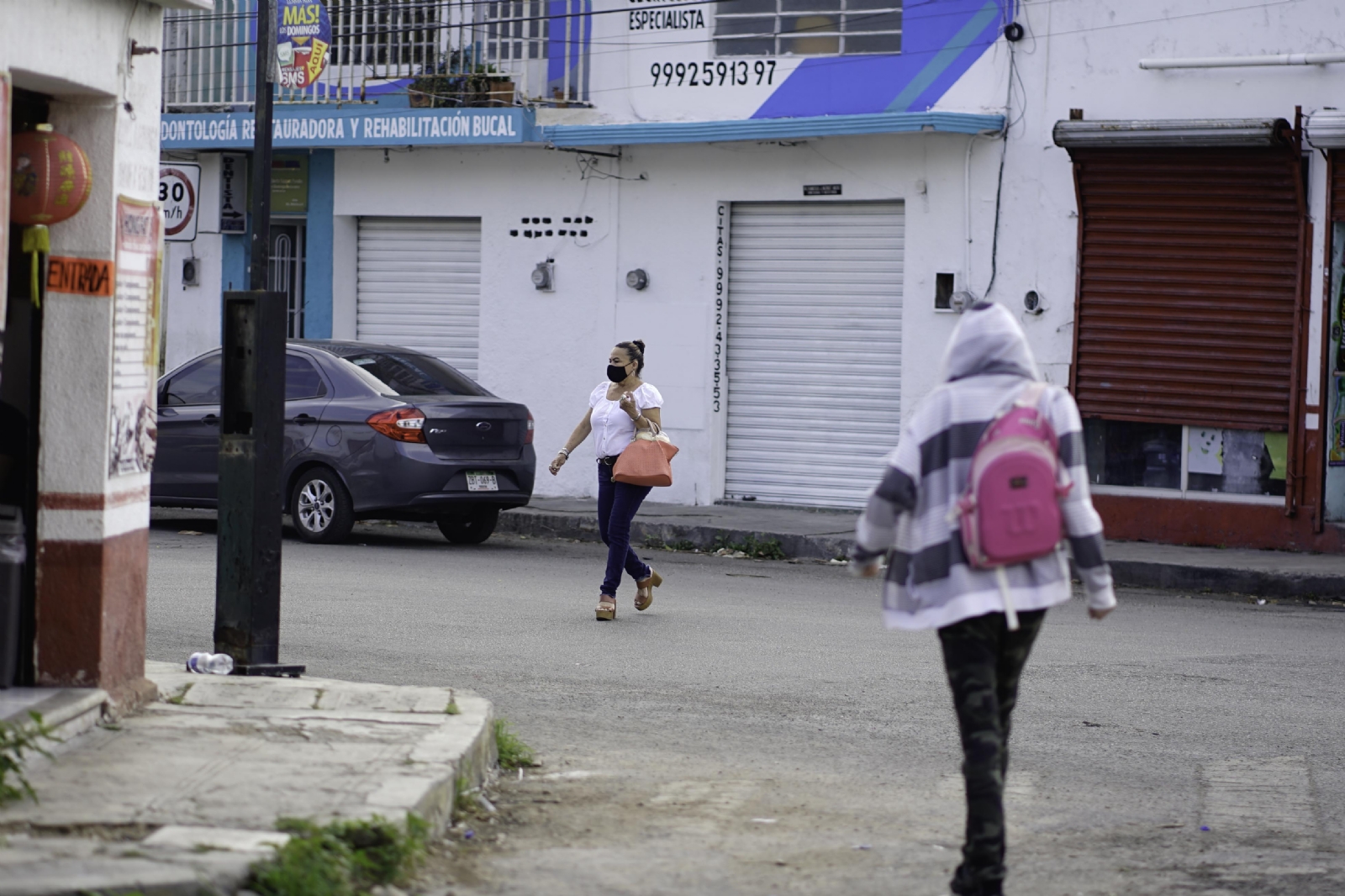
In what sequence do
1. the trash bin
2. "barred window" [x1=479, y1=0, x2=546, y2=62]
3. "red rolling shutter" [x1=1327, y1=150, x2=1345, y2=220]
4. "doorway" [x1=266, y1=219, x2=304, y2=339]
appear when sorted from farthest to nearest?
"doorway" [x1=266, y1=219, x2=304, y2=339], "barred window" [x1=479, y1=0, x2=546, y2=62], "red rolling shutter" [x1=1327, y1=150, x2=1345, y2=220], the trash bin

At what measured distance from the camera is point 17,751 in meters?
5.55

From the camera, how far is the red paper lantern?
649 centimetres

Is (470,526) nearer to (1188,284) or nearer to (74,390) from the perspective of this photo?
(1188,284)

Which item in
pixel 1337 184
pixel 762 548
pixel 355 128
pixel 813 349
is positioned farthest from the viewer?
pixel 355 128

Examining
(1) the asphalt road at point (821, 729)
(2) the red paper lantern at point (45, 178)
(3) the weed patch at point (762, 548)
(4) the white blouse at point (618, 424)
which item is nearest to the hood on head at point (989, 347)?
(1) the asphalt road at point (821, 729)

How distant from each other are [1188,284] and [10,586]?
39.7ft

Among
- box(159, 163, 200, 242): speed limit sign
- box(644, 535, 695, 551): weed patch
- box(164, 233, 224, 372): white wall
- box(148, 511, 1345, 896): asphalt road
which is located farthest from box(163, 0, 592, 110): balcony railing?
box(148, 511, 1345, 896): asphalt road

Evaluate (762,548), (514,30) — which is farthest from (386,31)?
(762,548)

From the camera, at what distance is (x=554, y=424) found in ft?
65.7

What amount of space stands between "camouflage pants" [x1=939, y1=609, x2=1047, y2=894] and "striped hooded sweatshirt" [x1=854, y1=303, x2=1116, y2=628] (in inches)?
3.9

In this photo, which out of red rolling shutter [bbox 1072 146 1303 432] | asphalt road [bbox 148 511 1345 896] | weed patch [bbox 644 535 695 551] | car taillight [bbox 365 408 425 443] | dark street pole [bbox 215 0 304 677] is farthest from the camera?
weed patch [bbox 644 535 695 551]

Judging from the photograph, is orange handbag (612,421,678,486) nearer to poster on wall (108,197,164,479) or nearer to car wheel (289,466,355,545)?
poster on wall (108,197,164,479)

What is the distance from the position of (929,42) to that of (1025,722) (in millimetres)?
10692

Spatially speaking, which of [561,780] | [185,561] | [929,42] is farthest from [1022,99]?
[561,780]
